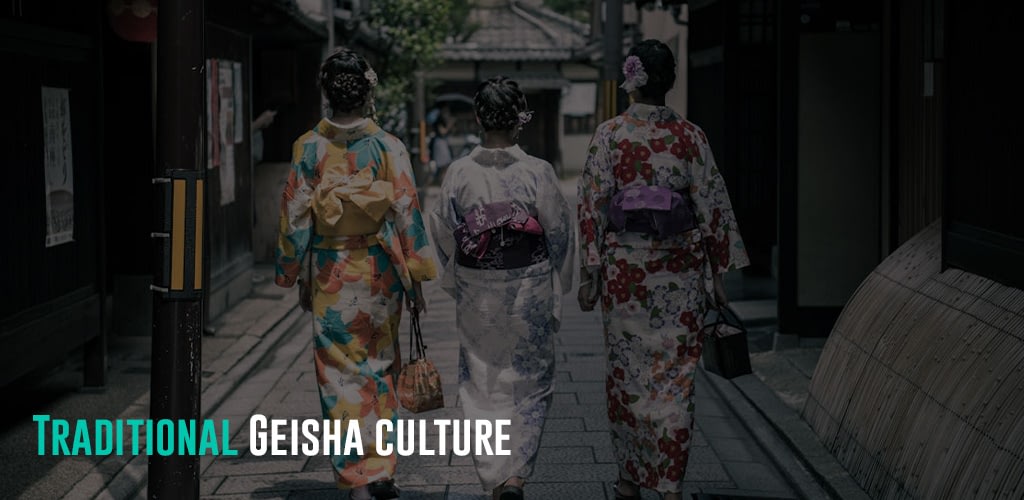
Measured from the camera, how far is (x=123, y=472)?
23.4ft

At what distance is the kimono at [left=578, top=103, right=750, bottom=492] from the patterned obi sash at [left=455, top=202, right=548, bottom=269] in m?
0.30

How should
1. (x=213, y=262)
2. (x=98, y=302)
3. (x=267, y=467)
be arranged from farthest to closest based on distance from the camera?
(x=213, y=262) < (x=98, y=302) < (x=267, y=467)

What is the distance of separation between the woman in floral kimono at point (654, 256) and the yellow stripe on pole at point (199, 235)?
189 cm

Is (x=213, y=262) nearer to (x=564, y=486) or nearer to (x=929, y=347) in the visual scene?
(x=564, y=486)

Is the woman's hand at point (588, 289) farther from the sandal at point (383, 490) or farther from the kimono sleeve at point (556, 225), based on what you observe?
the sandal at point (383, 490)

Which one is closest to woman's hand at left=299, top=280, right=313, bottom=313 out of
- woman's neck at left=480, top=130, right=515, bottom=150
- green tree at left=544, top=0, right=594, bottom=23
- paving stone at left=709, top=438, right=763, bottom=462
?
woman's neck at left=480, top=130, right=515, bottom=150

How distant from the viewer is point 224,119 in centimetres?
1349

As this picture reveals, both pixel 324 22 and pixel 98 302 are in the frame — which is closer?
pixel 98 302

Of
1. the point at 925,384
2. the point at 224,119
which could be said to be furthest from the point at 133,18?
the point at 925,384

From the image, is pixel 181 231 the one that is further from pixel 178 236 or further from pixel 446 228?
pixel 446 228

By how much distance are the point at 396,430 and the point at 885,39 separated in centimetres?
573

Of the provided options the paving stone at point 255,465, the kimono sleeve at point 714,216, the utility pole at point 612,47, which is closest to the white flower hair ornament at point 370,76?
the kimono sleeve at point 714,216

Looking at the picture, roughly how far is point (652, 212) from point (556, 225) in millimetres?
512

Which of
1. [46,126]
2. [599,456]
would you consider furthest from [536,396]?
[46,126]
